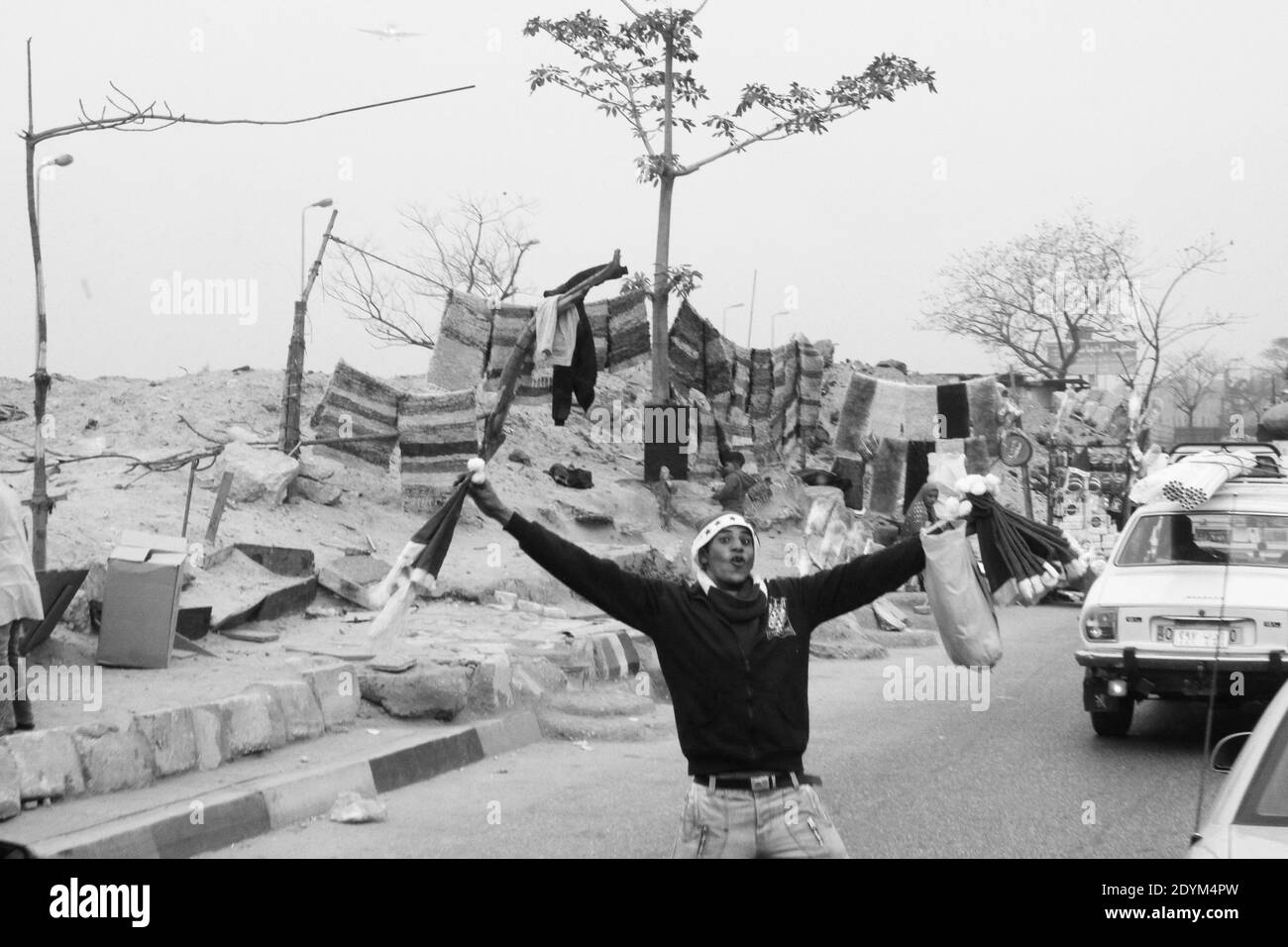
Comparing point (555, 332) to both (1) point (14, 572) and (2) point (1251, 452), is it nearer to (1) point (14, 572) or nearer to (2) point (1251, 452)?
(2) point (1251, 452)

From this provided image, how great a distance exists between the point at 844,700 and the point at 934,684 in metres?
1.40

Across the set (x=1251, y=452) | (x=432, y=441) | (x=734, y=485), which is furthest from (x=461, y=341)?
(x=1251, y=452)

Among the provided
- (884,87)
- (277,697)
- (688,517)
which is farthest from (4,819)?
(884,87)

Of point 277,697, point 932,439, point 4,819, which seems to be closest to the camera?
point 4,819

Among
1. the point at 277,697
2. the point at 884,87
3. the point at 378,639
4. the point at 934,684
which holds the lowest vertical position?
the point at 934,684

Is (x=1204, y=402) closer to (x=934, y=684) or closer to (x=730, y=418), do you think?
(x=730, y=418)

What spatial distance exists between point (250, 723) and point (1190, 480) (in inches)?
269

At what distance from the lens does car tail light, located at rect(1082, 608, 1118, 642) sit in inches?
390

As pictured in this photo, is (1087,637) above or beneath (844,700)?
above

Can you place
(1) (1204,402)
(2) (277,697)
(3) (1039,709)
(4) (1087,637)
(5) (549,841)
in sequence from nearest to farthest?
(5) (549,841) < (2) (277,697) < (4) (1087,637) < (3) (1039,709) < (1) (1204,402)

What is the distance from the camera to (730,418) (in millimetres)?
23438

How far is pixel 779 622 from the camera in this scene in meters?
4.29

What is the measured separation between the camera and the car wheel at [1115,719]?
10.1 metres

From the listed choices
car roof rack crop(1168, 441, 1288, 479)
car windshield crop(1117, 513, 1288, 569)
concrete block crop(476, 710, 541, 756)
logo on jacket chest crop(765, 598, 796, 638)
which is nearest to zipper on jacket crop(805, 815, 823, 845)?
logo on jacket chest crop(765, 598, 796, 638)
